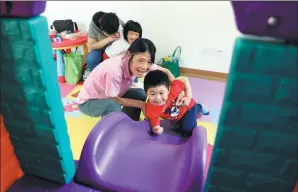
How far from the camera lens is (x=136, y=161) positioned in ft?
3.57

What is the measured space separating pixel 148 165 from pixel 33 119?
458mm

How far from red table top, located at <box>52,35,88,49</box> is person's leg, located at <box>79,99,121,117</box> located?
78 cm

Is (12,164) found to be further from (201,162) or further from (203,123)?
(203,123)

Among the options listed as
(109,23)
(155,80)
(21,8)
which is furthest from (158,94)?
(109,23)

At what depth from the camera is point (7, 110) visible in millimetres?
828

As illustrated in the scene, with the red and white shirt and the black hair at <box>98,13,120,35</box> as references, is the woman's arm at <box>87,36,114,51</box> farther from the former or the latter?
the red and white shirt

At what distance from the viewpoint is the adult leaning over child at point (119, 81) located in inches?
51.1

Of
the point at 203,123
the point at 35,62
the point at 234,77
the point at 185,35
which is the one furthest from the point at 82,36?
the point at 234,77

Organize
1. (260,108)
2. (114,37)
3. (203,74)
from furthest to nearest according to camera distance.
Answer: (203,74)
(114,37)
(260,108)

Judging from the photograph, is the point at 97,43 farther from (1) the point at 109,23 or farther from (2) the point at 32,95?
(2) the point at 32,95

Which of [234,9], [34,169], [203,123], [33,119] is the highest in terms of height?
[234,9]

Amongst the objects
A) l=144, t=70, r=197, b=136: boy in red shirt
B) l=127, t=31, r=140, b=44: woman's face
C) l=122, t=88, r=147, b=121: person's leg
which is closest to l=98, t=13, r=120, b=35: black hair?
l=127, t=31, r=140, b=44: woman's face

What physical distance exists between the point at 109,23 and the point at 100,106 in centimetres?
73

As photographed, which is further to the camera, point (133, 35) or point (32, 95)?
point (133, 35)
